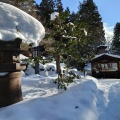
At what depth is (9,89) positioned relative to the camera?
6.73 meters

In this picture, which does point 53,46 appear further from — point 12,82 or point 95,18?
point 95,18

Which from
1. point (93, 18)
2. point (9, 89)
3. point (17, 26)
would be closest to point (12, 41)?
point (17, 26)

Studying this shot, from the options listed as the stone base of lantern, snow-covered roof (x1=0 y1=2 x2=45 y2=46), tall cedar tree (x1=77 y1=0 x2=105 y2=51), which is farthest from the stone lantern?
tall cedar tree (x1=77 y1=0 x2=105 y2=51)

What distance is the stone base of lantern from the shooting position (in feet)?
21.7

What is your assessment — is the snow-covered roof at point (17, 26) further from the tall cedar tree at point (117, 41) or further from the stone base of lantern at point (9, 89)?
the tall cedar tree at point (117, 41)

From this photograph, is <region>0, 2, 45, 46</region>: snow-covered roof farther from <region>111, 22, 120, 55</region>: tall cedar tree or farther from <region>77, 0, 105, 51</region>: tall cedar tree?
<region>111, 22, 120, 55</region>: tall cedar tree

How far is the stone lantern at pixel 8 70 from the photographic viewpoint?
655 cm

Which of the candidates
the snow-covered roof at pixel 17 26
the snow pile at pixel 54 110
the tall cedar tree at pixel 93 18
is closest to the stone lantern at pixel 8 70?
the snow-covered roof at pixel 17 26

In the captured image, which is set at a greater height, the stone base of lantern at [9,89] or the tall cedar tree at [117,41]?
the tall cedar tree at [117,41]

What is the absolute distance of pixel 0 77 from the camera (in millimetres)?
6559

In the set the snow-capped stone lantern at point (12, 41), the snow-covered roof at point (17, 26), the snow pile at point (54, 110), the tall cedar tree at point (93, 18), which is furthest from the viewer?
the tall cedar tree at point (93, 18)

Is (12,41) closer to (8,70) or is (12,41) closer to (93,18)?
(8,70)

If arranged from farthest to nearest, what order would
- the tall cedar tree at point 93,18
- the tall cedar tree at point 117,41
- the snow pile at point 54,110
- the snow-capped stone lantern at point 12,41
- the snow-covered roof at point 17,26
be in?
the tall cedar tree at point 117,41, the tall cedar tree at point 93,18, the snow-capped stone lantern at point 12,41, the snow-covered roof at point 17,26, the snow pile at point 54,110

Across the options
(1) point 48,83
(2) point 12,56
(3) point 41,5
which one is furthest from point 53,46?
(3) point 41,5
